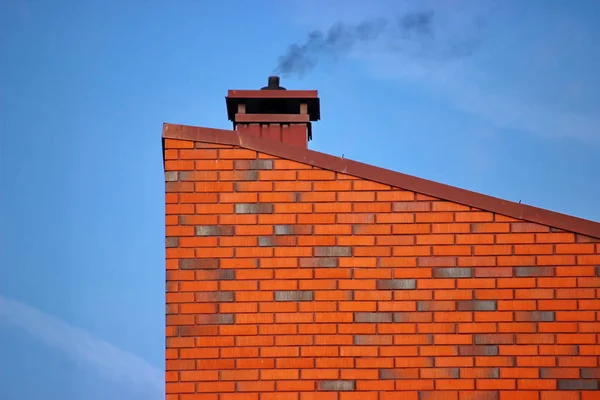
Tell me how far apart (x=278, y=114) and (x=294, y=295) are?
273cm

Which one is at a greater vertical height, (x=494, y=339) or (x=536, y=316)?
(x=536, y=316)

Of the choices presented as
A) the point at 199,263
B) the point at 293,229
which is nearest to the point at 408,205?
the point at 293,229

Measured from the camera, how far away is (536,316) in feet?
30.6

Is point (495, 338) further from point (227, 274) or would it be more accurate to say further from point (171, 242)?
point (171, 242)

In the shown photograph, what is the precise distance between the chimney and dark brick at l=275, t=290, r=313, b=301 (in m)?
2.42

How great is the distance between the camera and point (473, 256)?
948 cm

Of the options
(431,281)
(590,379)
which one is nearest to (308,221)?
(431,281)

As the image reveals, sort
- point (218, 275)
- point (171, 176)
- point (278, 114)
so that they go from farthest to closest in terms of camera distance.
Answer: point (278, 114)
point (171, 176)
point (218, 275)

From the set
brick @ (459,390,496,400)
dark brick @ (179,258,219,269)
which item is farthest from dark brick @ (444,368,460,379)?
dark brick @ (179,258,219,269)

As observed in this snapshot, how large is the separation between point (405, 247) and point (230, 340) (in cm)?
173

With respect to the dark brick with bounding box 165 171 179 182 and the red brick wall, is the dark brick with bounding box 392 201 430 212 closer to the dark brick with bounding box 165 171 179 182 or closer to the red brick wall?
the red brick wall

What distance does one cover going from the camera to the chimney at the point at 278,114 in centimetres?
1146

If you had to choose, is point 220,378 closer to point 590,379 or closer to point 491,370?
point 491,370

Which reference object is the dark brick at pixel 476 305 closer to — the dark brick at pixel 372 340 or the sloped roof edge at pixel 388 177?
the dark brick at pixel 372 340
